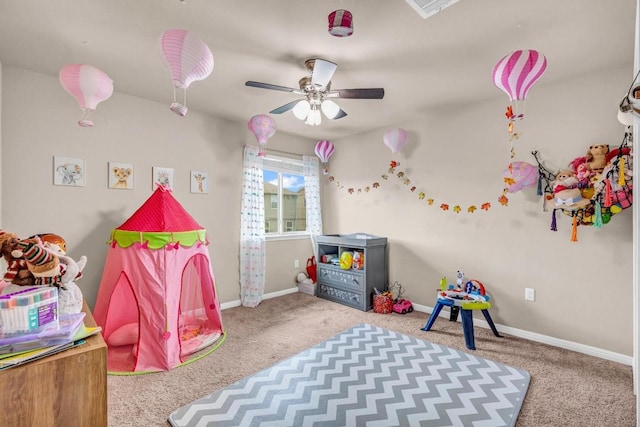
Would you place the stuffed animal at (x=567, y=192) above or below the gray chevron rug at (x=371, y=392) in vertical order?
above

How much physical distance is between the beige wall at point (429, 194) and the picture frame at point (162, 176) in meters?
0.07

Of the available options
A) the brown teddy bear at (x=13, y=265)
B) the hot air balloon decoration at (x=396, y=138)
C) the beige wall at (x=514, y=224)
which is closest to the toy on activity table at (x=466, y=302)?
the beige wall at (x=514, y=224)

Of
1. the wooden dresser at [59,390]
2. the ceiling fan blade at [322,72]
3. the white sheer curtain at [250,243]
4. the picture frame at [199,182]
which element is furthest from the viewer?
the white sheer curtain at [250,243]

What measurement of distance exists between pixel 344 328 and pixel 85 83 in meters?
2.99

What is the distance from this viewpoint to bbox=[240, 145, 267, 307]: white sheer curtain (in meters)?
3.95

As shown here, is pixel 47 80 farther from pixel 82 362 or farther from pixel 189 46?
pixel 82 362

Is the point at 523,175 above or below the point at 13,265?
above

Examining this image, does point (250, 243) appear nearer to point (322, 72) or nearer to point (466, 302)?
point (322, 72)

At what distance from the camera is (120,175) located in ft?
10.0

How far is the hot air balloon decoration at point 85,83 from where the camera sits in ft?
6.57

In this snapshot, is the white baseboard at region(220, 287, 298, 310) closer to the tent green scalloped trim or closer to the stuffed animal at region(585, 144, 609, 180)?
the tent green scalloped trim

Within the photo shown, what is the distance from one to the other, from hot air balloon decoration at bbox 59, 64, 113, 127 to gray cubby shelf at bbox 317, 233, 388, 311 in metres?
2.94

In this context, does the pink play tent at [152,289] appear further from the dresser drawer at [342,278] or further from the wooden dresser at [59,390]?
the dresser drawer at [342,278]

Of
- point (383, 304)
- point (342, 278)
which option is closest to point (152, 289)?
point (342, 278)
